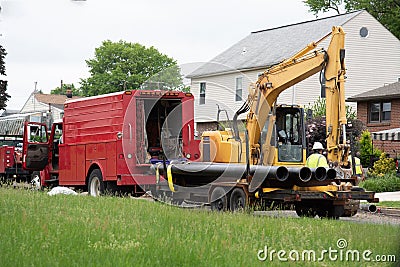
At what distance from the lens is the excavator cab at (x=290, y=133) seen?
18.2 meters

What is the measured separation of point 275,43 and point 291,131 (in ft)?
82.8

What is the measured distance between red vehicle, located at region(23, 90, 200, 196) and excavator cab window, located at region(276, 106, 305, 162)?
9.16 feet

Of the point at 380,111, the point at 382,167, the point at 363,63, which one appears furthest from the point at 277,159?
the point at 363,63

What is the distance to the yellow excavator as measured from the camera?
15984 millimetres

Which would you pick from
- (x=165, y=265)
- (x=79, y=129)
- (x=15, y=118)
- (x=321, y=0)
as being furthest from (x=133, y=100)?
(x=321, y=0)

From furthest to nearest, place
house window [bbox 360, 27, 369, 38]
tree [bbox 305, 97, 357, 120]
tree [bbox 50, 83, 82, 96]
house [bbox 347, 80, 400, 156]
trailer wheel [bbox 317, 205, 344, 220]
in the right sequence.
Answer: tree [bbox 50, 83, 82, 96]
house window [bbox 360, 27, 369, 38]
tree [bbox 305, 97, 357, 120]
house [bbox 347, 80, 400, 156]
trailer wheel [bbox 317, 205, 344, 220]

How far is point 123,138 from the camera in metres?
19.9

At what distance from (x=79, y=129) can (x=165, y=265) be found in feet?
47.5

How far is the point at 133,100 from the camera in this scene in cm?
Answer: 1981

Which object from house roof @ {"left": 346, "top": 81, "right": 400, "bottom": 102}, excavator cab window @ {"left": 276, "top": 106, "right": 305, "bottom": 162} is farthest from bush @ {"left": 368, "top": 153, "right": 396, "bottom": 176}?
excavator cab window @ {"left": 276, "top": 106, "right": 305, "bottom": 162}

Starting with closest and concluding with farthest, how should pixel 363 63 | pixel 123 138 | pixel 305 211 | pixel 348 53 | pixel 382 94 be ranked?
pixel 305 211
pixel 123 138
pixel 382 94
pixel 348 53
pixel 363 63

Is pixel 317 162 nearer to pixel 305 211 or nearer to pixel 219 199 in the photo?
pixel 305 211

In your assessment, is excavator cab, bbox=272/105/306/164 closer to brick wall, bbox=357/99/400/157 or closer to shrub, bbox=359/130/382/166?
A: shrub, bbox=359/130/382/166

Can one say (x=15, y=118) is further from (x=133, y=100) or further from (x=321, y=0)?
(x=321, y=0)
